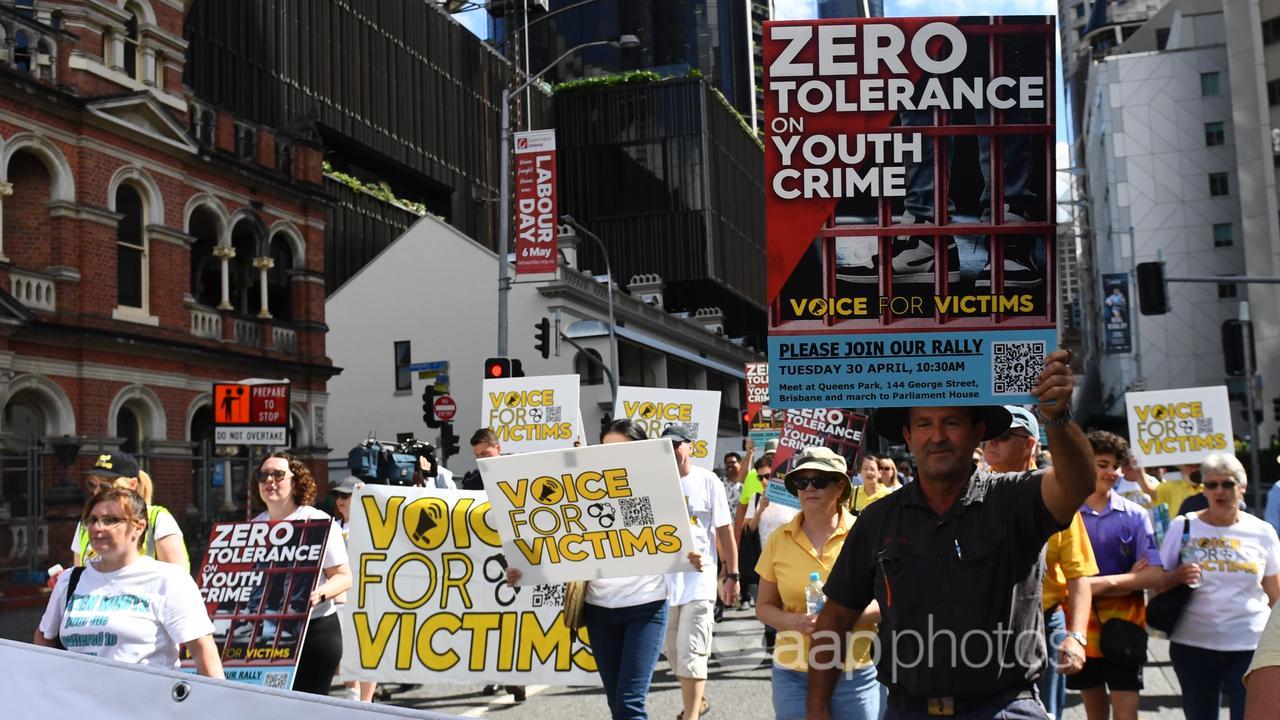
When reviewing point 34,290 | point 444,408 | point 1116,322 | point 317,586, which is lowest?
point 317,586

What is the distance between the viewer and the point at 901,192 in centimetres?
444

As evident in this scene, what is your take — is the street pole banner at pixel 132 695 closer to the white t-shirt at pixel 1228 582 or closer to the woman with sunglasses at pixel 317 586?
the woman with sunglasses at pixel 317 586

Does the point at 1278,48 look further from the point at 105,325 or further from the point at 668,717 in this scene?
the point at 668,717

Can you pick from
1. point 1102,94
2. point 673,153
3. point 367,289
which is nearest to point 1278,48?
point 1102,94

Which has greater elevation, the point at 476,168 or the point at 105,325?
the point at 476,168

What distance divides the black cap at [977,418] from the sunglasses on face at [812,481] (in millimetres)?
1773

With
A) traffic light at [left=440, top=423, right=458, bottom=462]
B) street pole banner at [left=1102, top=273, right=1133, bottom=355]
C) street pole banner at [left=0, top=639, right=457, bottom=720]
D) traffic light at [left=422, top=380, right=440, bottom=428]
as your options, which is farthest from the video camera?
street pole banner at [left=1102, top=273, right=1133, bottom=355]

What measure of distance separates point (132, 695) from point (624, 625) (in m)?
3.75

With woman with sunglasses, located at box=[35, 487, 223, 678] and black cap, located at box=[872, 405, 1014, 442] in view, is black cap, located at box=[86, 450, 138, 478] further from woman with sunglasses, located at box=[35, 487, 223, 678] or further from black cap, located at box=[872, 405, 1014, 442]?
black cap, located at box=[872, 405, 1014, 442]

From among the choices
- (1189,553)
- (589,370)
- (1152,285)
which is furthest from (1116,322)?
(1189,553)

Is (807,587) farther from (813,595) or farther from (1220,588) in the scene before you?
(1220,588)

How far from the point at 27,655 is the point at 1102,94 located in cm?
7980

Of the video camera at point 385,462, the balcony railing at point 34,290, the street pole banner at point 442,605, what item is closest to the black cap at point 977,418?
the street pole banner at point 442,605

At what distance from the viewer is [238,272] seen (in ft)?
110
